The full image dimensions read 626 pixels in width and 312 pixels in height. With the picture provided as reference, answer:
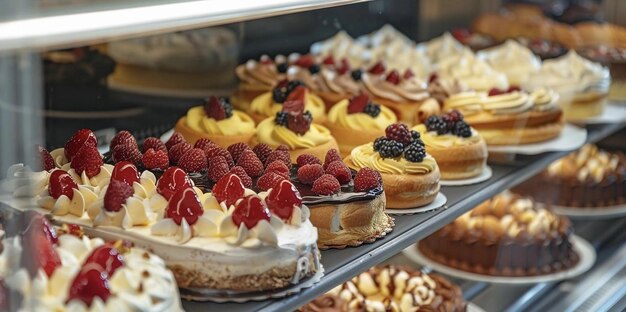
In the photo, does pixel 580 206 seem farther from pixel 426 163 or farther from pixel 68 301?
pixel 68 301

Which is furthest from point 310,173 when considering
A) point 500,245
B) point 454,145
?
point 500,245

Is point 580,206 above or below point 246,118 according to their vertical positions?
below

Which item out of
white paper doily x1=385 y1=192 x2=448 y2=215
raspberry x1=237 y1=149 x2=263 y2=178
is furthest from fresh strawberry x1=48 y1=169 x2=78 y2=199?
white paper doily x1=385 y1=192 x2=448 y2=215

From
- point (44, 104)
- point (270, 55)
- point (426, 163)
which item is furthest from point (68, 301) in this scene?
point (270, 55)

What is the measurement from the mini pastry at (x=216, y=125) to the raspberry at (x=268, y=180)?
65cm

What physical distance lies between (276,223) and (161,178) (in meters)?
0.32

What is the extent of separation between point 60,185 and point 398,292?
1382mm

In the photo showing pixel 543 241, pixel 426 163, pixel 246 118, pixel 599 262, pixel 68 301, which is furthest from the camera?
pixel 599 262

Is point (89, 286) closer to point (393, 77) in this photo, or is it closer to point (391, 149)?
point (391, 149)

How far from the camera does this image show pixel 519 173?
3.31 metres

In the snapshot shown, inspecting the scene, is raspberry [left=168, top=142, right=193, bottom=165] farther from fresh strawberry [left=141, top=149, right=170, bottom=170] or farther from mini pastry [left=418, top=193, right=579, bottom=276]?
mini pastry [left=418, top=193, right=579, bottom=276]

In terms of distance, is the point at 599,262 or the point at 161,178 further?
the point at 599,262

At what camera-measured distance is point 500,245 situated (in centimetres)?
369

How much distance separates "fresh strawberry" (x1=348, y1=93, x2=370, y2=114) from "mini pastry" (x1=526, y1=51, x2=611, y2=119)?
102 cm
